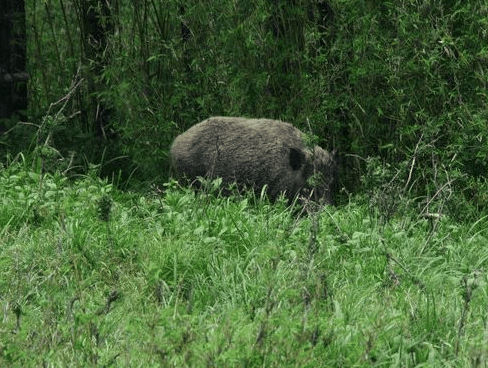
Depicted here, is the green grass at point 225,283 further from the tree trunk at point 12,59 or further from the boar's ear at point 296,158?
the tree trunk at point 12,59

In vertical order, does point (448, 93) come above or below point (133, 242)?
above

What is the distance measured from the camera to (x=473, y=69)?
23.6ft

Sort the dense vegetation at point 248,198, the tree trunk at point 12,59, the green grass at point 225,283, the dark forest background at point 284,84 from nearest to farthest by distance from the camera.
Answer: the green grass at point 225,283 < the dense vegetation at point 248,198 < the dark forest background at point 284,84 < the tree trunk at point 12,59

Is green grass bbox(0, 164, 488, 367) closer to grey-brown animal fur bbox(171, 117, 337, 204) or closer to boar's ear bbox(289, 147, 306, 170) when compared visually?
grey-brown animal fur bbox(171, 117, 337, 204)

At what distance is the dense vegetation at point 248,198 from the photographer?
3961mm

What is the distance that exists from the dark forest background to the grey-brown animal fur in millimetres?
446

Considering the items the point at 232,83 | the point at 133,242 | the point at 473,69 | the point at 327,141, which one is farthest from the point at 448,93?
the point at 133,242

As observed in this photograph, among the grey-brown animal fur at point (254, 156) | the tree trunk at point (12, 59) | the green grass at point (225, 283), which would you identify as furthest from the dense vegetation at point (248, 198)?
the tree trunk at point (12, 59)

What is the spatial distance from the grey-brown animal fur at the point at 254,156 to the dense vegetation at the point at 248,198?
8.0 inches

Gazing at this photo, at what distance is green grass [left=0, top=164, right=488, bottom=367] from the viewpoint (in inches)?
141

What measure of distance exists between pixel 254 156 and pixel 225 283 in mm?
2000

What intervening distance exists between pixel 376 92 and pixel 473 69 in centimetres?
74

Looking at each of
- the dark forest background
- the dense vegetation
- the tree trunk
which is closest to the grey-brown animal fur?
the dense vegetation

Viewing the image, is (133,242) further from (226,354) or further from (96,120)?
(96,120)
